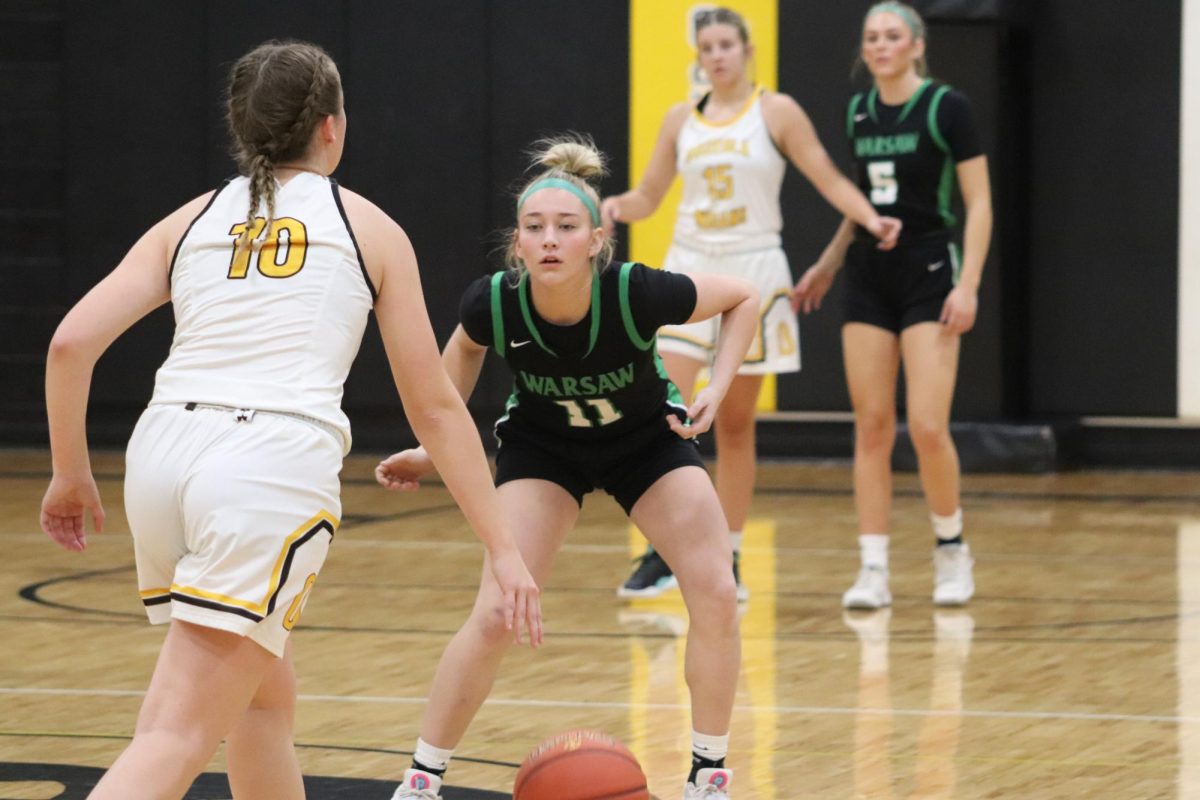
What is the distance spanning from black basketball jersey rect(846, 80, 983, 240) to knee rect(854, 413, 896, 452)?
0.61m

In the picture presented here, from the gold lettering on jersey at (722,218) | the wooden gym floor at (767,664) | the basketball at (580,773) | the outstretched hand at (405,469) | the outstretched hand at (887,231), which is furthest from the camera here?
the gold lettering on jersey at (722,218)

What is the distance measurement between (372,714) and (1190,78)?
24.5 ft

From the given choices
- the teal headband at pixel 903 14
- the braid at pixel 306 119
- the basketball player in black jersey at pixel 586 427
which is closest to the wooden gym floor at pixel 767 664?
the basketball player in black jersey at pixel 586 427

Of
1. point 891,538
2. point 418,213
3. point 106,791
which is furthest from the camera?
point 418,213

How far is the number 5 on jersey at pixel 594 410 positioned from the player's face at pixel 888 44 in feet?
9.00

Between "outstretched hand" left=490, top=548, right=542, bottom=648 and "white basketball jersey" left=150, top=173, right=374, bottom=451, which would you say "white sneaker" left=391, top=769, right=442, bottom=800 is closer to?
"outstretched hand" left=490, top=548, right=542, bottom=648

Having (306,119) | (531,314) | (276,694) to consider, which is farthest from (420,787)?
(306,119)

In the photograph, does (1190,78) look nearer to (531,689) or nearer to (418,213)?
(418,213)

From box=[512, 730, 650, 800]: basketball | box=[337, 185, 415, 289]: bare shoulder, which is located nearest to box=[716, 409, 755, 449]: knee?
box=[512, 730, 650, 800]: basketball

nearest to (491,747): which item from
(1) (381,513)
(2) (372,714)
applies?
(2) (372,714)

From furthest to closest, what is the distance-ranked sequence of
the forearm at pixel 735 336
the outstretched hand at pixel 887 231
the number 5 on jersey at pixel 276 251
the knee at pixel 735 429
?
1. the knee at pixel 735 429
2. the outstretched hand at pixel 887 231
3. the forearm at pixel 735 336
4. the number 5 on jersey at pixel 276 251

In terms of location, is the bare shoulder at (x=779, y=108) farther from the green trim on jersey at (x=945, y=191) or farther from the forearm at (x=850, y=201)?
the green trim on jersey at (x=945, y=191)

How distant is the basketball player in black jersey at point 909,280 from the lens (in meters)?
6.30

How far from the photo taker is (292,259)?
2955 mm
